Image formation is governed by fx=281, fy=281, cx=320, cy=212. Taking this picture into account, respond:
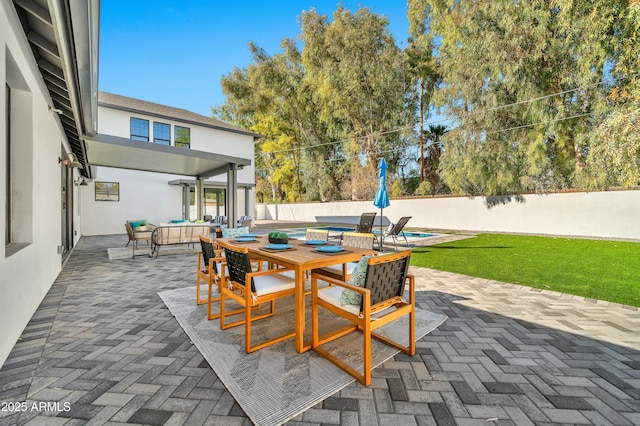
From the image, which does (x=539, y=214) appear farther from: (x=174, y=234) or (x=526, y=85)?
(x=174, y=234)

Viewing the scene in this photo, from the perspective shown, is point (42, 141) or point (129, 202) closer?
point (42, 141)

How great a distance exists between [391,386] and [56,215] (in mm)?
5587

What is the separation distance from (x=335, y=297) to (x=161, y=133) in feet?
47.6

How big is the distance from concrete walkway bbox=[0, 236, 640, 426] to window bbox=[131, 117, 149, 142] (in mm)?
11682

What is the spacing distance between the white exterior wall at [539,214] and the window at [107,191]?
13701 millimetres

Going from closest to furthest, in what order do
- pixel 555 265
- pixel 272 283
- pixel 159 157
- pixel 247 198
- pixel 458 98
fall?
1. pixel 272 283
2. pixel 555 265
3. pixel 159 157
4. pixel 458 98
5. pixel 247 198

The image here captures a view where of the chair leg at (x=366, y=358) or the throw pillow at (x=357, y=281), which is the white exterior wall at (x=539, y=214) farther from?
the chair leg at (x=366, y=358)

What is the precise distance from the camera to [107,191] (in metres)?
12.5

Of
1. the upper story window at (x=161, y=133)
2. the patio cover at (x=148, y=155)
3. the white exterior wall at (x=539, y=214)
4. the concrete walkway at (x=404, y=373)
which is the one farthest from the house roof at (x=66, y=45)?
the white exterior wall at (x=539, y=214)

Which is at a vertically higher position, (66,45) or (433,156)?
(433,156)

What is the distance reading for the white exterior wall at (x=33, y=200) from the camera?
2191mm

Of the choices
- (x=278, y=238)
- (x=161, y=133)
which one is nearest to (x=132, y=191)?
(x=161, y=133)

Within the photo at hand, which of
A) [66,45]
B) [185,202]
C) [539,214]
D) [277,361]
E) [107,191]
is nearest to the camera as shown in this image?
[277,361]

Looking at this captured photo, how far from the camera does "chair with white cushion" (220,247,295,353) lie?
235 cm
